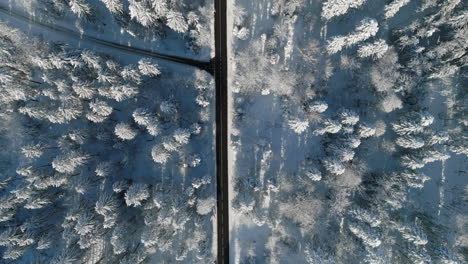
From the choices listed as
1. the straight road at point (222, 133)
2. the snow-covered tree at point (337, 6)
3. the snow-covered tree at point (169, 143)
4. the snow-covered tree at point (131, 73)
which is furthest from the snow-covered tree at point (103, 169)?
the snow-covered tree at point (337, 6)

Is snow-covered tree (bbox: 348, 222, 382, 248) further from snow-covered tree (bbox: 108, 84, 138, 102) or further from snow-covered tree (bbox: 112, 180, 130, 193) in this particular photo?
snow-covered tree (bbox: 108, 84, 138, 102)

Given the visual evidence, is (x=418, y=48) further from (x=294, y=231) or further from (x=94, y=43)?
(x=94, y=43)

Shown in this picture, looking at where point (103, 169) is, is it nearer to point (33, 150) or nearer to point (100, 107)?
point (100, 107)

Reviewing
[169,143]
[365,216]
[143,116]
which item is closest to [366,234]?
[365,216]

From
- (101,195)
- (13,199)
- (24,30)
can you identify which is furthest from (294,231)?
(24,30)

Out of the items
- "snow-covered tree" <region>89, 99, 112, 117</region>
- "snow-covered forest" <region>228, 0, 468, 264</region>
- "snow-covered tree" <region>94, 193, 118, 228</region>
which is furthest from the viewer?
"snow-covered forest" <region>228, 0, 468, 264</region>

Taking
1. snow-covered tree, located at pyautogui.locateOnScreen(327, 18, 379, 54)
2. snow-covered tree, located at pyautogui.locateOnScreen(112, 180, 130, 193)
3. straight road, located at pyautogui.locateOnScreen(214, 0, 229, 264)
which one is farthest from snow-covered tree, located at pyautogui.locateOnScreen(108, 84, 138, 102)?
snow-covered tree, located at pyautogui.locateOnScreen(327, 18, 379, 54)

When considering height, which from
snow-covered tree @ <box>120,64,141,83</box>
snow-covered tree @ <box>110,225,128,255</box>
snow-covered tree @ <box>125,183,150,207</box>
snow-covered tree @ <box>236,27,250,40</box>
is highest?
snow-covered tree @ <box>236,27,250,40</box>

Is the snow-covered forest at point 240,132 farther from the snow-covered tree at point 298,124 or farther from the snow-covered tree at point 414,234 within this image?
the snow-covered tree at point 298,124
